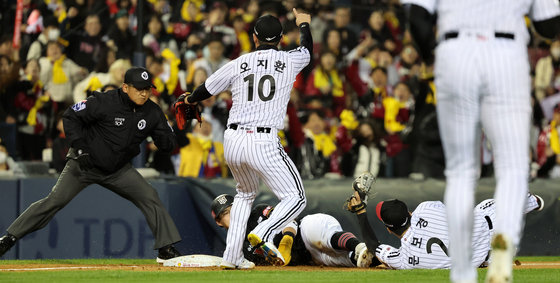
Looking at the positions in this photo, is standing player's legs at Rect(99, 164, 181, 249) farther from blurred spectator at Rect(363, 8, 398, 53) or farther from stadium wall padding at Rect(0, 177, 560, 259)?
blurred spectator at Rect(363, 8, 398, 53)

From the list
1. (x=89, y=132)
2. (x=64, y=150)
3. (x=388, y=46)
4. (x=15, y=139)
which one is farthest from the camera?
(x=388, y=46)

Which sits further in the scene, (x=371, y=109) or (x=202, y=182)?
(x=371, y=109)

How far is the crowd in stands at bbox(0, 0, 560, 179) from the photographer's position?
12.2 metres

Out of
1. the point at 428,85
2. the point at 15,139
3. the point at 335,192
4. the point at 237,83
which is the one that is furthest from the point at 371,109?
the point at 237,83

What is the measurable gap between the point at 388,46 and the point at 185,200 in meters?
6.22

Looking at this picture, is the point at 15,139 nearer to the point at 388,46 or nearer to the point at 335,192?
the point at 335,192

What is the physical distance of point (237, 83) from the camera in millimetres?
7789

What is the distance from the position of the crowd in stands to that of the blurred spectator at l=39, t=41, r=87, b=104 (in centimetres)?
1

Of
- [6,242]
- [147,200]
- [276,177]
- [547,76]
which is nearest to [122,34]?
[147,200]

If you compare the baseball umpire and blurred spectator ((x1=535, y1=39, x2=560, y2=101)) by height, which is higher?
blurred spectator ((x1=535, y1=39, x2=560, y2=101))

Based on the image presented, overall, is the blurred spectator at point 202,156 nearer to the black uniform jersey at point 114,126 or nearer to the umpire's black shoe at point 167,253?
the black uniform jersey at point 114,126

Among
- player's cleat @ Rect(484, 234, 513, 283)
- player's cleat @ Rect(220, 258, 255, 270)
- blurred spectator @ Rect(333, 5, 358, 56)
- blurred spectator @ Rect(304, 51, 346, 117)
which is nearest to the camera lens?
player's cleat @ Rect(484, 234, 513, 283)

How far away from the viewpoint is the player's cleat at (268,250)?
7.49 meters

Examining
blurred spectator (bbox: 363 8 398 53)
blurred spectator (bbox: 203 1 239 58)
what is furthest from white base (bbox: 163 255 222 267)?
blurred spectator (bbox: 363 8 398 53)
